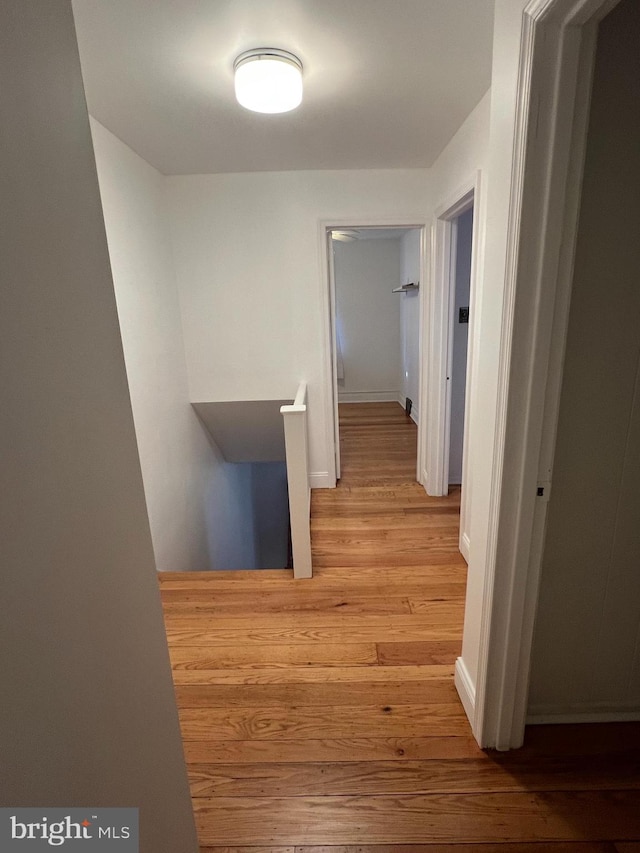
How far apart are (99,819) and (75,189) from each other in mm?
976

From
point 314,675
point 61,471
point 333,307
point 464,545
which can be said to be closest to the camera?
point 61,471

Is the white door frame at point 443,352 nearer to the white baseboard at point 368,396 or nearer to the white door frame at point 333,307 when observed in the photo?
the white door frame at point 333,307

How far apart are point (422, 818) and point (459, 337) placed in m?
2.76

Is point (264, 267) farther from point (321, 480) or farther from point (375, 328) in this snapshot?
point (375, 328)

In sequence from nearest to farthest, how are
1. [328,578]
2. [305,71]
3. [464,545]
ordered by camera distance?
[305,71], [328,578], [464,545]

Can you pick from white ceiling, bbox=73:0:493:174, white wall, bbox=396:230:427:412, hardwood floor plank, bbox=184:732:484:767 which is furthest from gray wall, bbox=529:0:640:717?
white wall, bbox=396:230:427:412

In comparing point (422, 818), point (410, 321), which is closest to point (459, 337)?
point (410, 321)

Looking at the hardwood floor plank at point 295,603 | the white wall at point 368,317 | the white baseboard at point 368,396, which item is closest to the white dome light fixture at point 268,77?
the hardwood floor plank at point 295,603

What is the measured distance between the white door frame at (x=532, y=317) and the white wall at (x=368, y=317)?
489cm

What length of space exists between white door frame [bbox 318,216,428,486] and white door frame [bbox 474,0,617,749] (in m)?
1.97

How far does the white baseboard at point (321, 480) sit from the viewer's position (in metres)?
3.32

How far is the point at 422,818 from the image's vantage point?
1.21m

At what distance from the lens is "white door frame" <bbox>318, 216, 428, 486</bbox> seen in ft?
9.15

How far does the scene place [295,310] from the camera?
2969 millimetres
